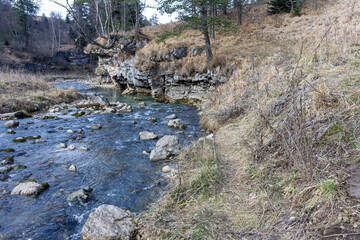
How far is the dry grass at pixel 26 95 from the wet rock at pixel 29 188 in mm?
9545

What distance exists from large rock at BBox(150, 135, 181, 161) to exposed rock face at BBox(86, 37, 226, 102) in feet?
24.8

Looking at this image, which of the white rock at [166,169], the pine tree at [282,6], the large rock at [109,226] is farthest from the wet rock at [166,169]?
the pine tree at [282,6]

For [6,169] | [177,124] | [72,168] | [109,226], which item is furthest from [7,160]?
[177,124]

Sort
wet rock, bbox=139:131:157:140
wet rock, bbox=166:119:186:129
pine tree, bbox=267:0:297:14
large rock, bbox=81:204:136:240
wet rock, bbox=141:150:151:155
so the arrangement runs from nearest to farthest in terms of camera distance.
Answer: large rock, bbox=81:204:136:240, wet rock, bbox=141:150:151:155, wet rock, bbox=139:131:157:140, wet rock, bbox=166:119:186:129, pine tree, bbox=267:0:297:14

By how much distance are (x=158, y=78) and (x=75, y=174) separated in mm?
12289

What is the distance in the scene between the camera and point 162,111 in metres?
12.2

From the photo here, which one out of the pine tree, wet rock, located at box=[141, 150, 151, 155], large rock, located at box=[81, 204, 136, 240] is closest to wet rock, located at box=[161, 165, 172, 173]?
wet rock, located at box=[141, 150, 151, 155]

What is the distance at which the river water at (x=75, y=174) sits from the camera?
3588 millimetres

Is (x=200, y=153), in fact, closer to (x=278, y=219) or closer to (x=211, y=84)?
(x=278, y=219)

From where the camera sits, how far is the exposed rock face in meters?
14.1

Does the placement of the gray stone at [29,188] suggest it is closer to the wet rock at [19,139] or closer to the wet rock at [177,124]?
the wet rock at [19,139]

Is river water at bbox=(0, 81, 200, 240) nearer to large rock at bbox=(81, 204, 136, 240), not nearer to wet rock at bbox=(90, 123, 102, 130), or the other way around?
wet rock at bbox=(90, 123, 102, 130)

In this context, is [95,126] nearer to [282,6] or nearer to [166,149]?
[166,149]

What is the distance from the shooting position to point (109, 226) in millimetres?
2963
